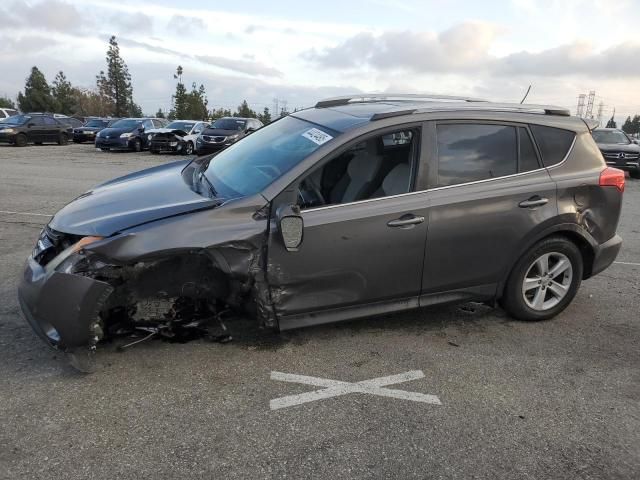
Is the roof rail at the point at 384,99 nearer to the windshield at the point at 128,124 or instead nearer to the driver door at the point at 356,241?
the driver door at the point at 356,241

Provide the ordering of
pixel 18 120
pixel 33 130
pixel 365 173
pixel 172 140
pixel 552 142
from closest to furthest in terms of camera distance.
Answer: pixel 365 173
pixel 552 142
pixel 172 140
pixel 18 120
pixel 33 130

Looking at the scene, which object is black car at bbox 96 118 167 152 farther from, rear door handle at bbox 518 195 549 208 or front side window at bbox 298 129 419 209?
rear door handle at bbox 518 195 549 208

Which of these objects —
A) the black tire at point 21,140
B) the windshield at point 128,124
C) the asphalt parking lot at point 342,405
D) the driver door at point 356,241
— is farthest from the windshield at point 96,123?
the driver door at point 356,241

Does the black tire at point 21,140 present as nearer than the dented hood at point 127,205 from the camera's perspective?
No

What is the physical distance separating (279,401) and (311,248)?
0.99 m

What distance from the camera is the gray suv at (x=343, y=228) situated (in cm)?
323

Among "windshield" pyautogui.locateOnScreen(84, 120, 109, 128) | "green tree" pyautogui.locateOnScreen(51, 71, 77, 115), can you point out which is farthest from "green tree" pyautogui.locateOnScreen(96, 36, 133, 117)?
"windshield" pyautogui.locateOnScreen(84, 120, 109, 128)

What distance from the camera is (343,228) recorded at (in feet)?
11.5

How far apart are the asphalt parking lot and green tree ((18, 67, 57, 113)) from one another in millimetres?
71157

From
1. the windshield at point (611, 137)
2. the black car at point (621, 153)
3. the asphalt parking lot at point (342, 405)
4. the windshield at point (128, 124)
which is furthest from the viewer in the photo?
the windshield at point (128, 124)

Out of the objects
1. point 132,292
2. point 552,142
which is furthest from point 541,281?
point 132,292

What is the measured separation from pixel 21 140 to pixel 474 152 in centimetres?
2617

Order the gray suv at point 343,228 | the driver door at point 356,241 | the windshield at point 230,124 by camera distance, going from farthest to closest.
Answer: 1. the windshield at point 230,124
2. the driver door at point 356,241
3. the gray suv at point 343,228

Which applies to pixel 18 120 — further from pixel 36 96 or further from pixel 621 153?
pixel 36 96
